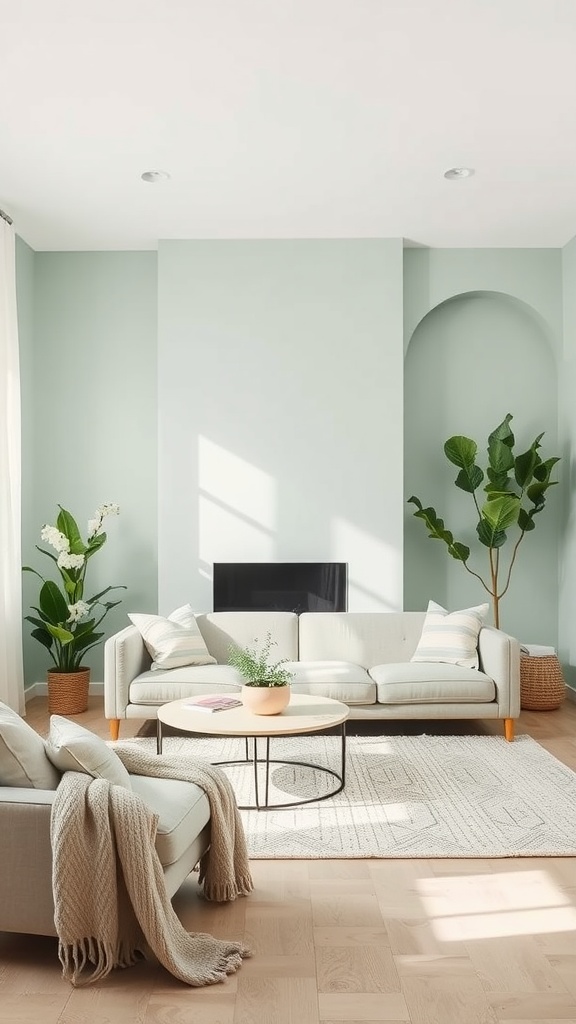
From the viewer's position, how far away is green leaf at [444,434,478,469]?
6188 mm

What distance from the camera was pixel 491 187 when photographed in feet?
17.4

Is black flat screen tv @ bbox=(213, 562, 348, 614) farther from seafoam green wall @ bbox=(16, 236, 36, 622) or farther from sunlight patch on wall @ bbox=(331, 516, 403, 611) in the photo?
seafoam green wall @ bbox=(16, 236, 36, 622)

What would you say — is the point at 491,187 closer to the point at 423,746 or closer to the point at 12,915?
the point at 423,746

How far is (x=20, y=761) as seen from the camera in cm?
249

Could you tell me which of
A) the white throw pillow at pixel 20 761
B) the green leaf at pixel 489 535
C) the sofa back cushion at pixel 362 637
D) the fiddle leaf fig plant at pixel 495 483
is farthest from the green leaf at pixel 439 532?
the white throw pillow at pixel 20 761

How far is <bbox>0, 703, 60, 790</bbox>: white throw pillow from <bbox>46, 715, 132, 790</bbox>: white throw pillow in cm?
5

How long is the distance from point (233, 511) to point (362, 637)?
136 cm

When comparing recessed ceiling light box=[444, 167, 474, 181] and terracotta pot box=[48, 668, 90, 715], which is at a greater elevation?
recessed ceiling light box=[444, 167, 474, 181]

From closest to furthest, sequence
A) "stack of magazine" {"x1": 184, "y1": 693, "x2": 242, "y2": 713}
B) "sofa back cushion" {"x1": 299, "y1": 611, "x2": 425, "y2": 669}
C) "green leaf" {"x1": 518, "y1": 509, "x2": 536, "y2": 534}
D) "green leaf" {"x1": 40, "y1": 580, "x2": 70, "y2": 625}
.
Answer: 1. "stack of magazine" {"x1": 184, "y1": 693, "x2": 242, "y2": 713}
2. "sofa back cushion" {"x1": 299, "y1": 611, "x2": 425, "y2": 669}
3. "green leaf" {"x1": 40, "y1": 580, "x2": 70, "y2": 625}
4. "green leaf" {"x1": 518, "y1": 509, "x2": 536, "y2": 534}

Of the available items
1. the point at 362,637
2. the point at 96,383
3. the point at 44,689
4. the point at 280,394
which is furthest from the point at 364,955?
the point at 96,383

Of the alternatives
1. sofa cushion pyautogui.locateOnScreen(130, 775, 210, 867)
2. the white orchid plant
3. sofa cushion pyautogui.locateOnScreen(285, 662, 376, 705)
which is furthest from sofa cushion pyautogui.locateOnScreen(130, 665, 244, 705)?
sofa cushion pyautogui.locateOnScreen(130, 775, 210, 867)

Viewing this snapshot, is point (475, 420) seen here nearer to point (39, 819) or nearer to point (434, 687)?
point (434, 687)

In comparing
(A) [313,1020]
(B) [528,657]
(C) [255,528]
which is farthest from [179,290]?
(A) [313,1020]

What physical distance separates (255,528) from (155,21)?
3.41 m
